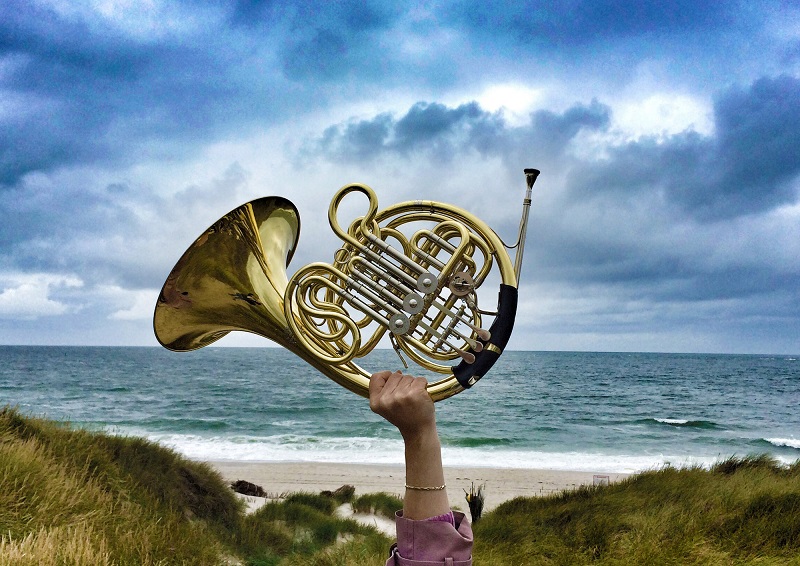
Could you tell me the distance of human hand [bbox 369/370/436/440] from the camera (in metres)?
1.53

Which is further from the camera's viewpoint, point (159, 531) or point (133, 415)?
point (133, 415)

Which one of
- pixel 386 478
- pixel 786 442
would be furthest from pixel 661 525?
pixel 786 442

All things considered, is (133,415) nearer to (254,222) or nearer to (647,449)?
(647,449)

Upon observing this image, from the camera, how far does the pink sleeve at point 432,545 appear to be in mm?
1478

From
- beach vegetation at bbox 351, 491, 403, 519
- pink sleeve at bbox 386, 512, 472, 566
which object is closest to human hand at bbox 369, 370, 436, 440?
pink sleeve at bbox 386, 512, 472, 566

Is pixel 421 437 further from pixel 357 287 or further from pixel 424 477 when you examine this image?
pixel 357 287

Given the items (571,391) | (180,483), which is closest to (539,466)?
(180,483)

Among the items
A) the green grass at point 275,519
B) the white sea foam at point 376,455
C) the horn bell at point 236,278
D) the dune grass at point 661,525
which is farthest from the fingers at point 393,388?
the white sea foam at point 376,455

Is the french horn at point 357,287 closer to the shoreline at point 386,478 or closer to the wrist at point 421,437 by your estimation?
the wrist at point 421,437

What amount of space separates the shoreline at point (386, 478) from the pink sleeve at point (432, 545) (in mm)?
9480

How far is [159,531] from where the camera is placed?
450 centimetres

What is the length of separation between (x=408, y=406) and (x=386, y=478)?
1205cm

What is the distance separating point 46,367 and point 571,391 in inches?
1904

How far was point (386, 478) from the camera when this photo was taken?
1289cm
